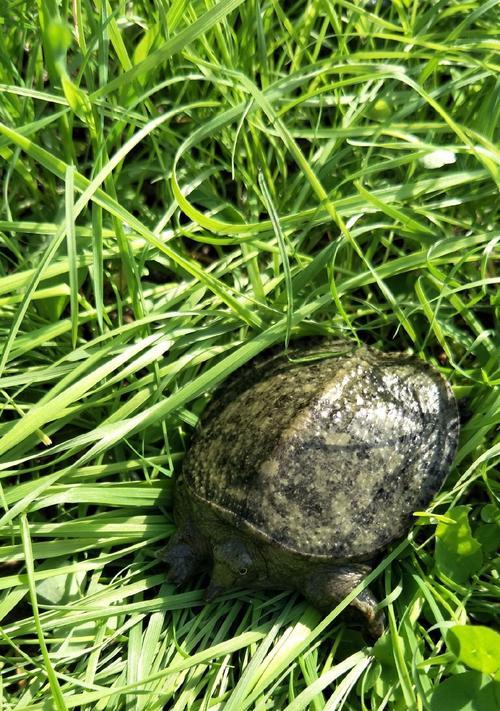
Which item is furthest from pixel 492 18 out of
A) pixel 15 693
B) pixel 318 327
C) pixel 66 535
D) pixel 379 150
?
pixel 15 693

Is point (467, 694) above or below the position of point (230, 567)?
below

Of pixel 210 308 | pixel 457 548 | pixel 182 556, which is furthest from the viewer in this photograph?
pixel 210 308

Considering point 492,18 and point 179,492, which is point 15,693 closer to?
point 179,492

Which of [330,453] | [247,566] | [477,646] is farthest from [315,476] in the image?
[477,646]

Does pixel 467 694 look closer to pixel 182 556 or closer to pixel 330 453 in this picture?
pixel 330 453

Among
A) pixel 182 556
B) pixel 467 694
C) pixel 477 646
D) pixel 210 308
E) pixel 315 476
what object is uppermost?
pixel 210 308

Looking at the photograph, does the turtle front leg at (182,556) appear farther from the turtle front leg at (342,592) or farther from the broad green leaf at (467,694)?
the broad green leaf at (467,694)

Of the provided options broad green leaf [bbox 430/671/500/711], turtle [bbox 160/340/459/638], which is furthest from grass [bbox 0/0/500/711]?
turtle [bbox 160/340/459/638]

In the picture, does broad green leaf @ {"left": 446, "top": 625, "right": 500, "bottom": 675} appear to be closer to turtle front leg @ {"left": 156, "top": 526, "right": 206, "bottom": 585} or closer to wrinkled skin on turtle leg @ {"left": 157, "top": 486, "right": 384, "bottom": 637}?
wrinkled skin on turtle leg @ {"left": 157, "top": 486, "right": 384, "bottom": 637}
